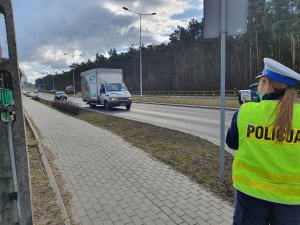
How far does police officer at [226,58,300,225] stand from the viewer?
197cm

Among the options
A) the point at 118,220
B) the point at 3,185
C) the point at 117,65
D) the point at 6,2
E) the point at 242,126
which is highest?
the point at 117,65

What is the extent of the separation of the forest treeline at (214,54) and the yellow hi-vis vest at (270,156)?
41042 mm

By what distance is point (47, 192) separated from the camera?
4633mm

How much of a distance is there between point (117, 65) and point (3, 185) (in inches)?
3471

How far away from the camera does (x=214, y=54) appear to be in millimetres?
63594

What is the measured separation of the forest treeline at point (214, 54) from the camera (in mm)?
40938

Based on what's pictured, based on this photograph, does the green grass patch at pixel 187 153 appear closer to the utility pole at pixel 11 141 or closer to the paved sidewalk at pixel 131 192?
the paved sidewalk at pixel 131 192

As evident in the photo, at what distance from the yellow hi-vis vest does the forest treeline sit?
41042mm

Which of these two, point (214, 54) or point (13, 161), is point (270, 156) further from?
point (214, 54)

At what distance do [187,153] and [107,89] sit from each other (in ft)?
55.3

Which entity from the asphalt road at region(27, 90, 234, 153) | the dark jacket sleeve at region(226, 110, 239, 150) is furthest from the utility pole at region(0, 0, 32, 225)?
the asphalt road at region(27, 90, 234, 153)

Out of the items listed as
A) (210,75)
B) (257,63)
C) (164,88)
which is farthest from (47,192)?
(164,88)

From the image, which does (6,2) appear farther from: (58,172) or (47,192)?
(58,172)

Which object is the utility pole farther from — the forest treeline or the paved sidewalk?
the forest treeline
